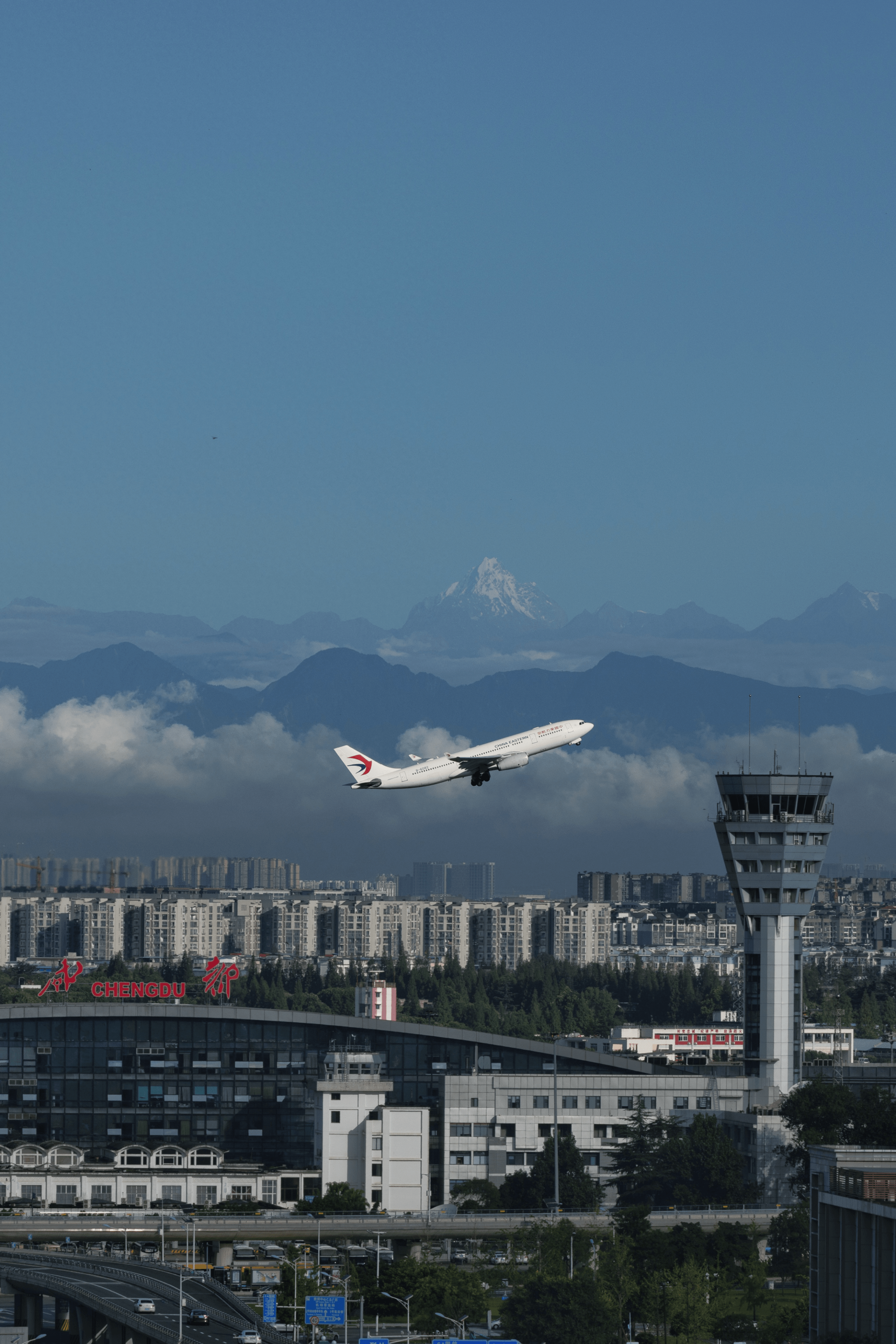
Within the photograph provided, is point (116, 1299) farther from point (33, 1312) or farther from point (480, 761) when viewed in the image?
point (480, 761)

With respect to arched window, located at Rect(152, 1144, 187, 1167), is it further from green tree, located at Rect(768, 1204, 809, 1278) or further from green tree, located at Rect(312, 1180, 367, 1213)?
green tree, located at Rect(768, 1204, 809, 1278)

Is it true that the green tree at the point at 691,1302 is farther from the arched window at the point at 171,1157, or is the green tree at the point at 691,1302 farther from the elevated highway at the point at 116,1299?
A: the arched window at the point at 171,1157

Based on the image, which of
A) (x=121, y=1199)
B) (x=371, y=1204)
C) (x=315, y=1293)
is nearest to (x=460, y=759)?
(x=315, y=1293)

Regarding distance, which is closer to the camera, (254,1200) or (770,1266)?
(770,1266)

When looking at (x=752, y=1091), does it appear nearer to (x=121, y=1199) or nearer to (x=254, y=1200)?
(x=254, y=1200)

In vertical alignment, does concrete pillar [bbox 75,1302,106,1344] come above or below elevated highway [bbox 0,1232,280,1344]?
below

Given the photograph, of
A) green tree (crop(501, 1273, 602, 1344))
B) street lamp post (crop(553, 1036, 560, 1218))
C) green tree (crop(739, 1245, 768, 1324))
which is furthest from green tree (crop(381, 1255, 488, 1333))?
street lamp post (crop(553, 1036, 560, 1218))

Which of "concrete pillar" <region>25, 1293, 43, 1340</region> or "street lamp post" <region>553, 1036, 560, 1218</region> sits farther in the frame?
"street lamp post" <region>553, 1036, 560, 1218</region>
